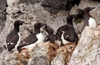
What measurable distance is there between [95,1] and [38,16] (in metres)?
2.47

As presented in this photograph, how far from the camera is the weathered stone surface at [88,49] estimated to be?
202 inches

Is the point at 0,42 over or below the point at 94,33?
below

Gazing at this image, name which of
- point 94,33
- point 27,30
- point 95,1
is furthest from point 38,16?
point 94,33

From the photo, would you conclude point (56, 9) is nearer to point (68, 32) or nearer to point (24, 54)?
point (68, 32)

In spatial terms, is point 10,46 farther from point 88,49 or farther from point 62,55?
point 88,49

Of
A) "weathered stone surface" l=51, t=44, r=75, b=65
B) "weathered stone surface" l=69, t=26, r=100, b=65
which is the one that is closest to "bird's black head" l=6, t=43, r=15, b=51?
"weathered stone surface" l=51, t=44, r=75, b=65

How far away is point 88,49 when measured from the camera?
5.38 metres

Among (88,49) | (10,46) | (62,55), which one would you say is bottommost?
(10,46)

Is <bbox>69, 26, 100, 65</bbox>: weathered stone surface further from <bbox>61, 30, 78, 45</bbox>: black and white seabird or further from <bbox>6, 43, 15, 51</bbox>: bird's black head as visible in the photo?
<bbox>6, 43, 15, 51</bbox>: bird's black head

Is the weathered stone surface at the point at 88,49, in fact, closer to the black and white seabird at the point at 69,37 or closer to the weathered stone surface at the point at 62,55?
the weathered stone surface at the point at 62,55

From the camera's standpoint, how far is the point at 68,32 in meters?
6.93

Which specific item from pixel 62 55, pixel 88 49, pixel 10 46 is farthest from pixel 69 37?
pixel 10 46

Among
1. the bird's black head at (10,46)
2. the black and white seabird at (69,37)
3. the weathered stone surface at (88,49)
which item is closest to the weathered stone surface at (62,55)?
the black and white seabird at (69,37)

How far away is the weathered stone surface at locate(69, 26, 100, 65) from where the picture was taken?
5.13 m
